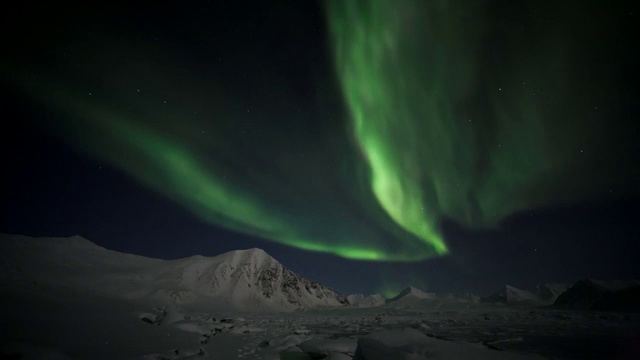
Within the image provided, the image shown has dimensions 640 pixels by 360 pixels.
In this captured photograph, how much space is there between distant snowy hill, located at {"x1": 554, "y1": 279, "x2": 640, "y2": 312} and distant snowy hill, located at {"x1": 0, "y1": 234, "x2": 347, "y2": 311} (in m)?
113

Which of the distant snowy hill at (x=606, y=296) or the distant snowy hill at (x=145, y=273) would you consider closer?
the distant snowy hill at (x=606, y=296)

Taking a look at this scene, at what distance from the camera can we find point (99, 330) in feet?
36.8

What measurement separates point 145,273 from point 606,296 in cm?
14238

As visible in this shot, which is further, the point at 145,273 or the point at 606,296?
the point at 145,273

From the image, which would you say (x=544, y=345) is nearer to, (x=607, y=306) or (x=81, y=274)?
(x=607, y=306)

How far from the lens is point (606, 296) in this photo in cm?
6222

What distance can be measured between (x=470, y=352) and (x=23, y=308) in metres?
15.3

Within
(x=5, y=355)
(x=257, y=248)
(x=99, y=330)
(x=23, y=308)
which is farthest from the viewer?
(x=257, y=248)

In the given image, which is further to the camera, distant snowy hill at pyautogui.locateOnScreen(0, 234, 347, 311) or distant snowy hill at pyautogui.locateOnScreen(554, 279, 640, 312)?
distant snowy hill at pyautogui.locateOnScreen(0, 234, 347, 311)

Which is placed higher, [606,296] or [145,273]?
[145,273]

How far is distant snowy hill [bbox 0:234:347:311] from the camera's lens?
294ft

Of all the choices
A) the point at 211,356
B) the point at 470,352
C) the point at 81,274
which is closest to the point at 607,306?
the point at 470,352

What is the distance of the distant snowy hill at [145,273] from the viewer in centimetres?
8962

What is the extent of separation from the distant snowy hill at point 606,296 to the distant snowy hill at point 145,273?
113m
